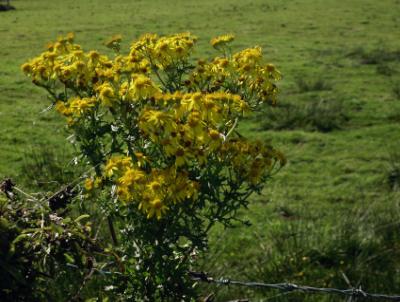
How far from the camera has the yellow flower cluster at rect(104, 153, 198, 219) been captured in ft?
8.32

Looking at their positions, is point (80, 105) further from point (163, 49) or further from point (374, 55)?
point (374, 55)

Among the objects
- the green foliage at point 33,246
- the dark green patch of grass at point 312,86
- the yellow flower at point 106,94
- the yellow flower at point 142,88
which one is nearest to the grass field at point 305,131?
the dark green patch of grass at point 312,86

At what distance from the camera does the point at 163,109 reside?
2945 millimetres

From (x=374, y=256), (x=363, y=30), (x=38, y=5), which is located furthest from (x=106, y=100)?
(x=38, y=5)

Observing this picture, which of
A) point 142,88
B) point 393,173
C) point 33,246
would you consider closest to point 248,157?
point 142,88

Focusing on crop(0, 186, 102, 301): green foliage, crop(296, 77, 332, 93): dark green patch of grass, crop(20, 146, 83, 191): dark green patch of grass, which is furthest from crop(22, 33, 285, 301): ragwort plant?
crop(296, 77, 332, 93): dark green patch of grass

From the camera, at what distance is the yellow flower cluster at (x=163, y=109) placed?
8.55ft

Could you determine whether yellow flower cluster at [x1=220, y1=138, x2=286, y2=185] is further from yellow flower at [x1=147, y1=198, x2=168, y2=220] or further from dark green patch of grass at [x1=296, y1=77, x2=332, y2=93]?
dark green patch of grass at [x1=296, y1=77, x2=332, y2=93]

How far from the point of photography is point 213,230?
6688 mm

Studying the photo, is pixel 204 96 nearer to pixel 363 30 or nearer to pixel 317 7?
pixel 363 30

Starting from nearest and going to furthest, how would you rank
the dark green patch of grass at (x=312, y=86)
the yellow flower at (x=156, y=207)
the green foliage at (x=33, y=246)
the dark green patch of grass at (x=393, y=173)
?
1. the green foliage at (x=33, y=246)
2. the yellow flower at (x=156, y=207)
3. the dark green patch of grass at (x=393, y=173)
4. the dark green patch of grass at (x=312, y=86)

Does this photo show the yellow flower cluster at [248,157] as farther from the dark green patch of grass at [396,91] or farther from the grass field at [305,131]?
the dark green patch of grass at [396,91]

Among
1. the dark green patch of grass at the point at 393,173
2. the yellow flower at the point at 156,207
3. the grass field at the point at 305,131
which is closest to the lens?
the yellow flower at the point at 156,207

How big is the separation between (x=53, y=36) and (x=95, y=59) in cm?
1625
